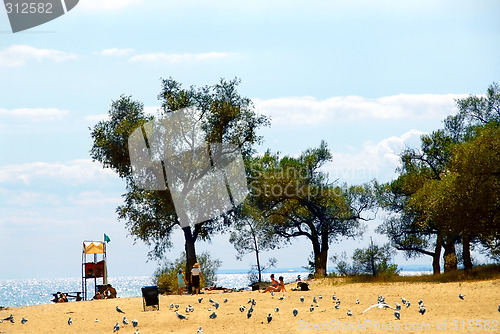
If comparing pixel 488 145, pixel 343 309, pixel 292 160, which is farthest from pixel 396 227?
pixel 343 309

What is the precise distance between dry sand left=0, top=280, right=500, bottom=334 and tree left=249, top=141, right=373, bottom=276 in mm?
20999

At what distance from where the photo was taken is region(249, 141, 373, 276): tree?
4691 centimetres

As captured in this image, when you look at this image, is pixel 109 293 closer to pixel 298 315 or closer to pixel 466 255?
pixel 298 315

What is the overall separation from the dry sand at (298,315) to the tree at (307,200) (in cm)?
2100

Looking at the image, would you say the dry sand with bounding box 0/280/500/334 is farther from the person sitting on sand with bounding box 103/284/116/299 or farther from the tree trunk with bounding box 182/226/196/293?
the tree trunk with bounding box 182/226/196/293

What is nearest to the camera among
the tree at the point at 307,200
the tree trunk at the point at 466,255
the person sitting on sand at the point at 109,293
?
the person sitting on sand at the point at 109,293

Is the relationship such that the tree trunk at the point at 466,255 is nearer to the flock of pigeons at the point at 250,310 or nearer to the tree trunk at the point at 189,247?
the flock of pigeons at the point at 250,310

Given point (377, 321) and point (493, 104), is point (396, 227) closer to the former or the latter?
point (493, 104)

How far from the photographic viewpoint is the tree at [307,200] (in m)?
46.9

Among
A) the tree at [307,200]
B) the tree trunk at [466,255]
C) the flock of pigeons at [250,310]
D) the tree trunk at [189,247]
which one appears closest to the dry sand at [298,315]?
the flock of pigeons at [250,310]

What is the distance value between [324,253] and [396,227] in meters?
6.95

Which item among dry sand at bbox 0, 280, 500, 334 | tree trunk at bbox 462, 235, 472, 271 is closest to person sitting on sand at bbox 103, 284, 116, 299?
dry sand at bbox 0, 280, 500, 334

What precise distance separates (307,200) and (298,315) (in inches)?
1097

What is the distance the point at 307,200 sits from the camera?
157ft
